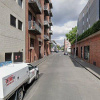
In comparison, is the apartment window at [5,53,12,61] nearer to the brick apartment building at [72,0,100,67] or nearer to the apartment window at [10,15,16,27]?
the apartment window at [10,15,16,27]

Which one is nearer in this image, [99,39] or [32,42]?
[99,39]

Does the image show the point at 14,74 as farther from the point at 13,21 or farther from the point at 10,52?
the point at 13,21

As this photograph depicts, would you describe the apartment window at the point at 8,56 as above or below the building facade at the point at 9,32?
below

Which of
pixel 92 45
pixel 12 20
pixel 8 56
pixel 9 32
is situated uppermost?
pixel 12 20

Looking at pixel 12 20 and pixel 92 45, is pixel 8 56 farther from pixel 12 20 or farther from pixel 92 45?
pixel 92 45

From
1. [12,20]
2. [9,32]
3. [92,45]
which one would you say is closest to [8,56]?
[9,32]

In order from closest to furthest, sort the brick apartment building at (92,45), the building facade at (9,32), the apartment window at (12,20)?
the building facade at (9,32) → the apartment window at (12,20) → the brick apartment building at (92,45)

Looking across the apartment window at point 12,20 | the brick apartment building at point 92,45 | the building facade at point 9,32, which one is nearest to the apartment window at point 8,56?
the building facade at point 9,32

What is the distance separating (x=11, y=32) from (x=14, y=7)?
3.37m

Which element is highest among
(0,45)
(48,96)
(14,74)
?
(0,45)

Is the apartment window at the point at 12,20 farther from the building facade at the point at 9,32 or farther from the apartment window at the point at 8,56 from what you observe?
the apartment window at the point at 8,56

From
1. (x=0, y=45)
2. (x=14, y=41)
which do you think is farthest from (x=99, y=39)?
(x=0, y=45)

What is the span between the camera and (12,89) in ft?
11.7

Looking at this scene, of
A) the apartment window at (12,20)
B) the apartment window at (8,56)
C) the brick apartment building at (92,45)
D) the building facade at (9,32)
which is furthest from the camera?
the brick apartment building at (92,45)
